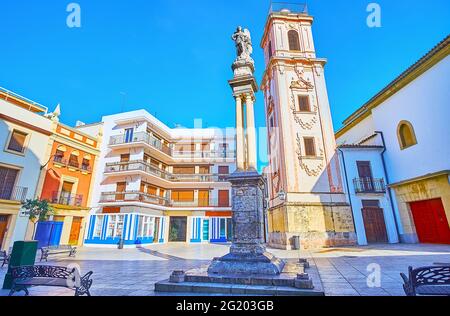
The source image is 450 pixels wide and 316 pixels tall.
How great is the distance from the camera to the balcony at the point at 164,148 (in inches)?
844

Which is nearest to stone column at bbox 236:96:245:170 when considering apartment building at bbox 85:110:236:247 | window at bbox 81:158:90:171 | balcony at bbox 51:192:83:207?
apartment building at bbox 85:110:236:247

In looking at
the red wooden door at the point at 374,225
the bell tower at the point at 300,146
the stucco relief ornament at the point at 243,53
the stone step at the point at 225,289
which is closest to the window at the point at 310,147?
the bell tower at the point at 300,146

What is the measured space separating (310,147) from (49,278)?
14.3 metres

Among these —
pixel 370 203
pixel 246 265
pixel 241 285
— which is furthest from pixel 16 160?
pixel 370 203

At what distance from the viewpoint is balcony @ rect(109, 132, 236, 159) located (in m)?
21.4

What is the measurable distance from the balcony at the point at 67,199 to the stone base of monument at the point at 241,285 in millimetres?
17182

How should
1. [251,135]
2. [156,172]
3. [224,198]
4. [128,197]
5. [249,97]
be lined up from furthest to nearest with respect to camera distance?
[224,198], [156,172], [128,197], [249,97], [251,135]

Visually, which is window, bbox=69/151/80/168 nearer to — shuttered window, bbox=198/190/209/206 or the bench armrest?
shuttered window, bbox=198/190/209/206

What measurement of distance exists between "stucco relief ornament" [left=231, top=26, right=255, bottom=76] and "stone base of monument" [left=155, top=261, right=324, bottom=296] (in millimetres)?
5597

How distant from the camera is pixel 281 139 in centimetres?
1504

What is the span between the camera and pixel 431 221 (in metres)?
12.4

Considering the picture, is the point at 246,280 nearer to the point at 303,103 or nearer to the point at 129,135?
the point at 303,103
